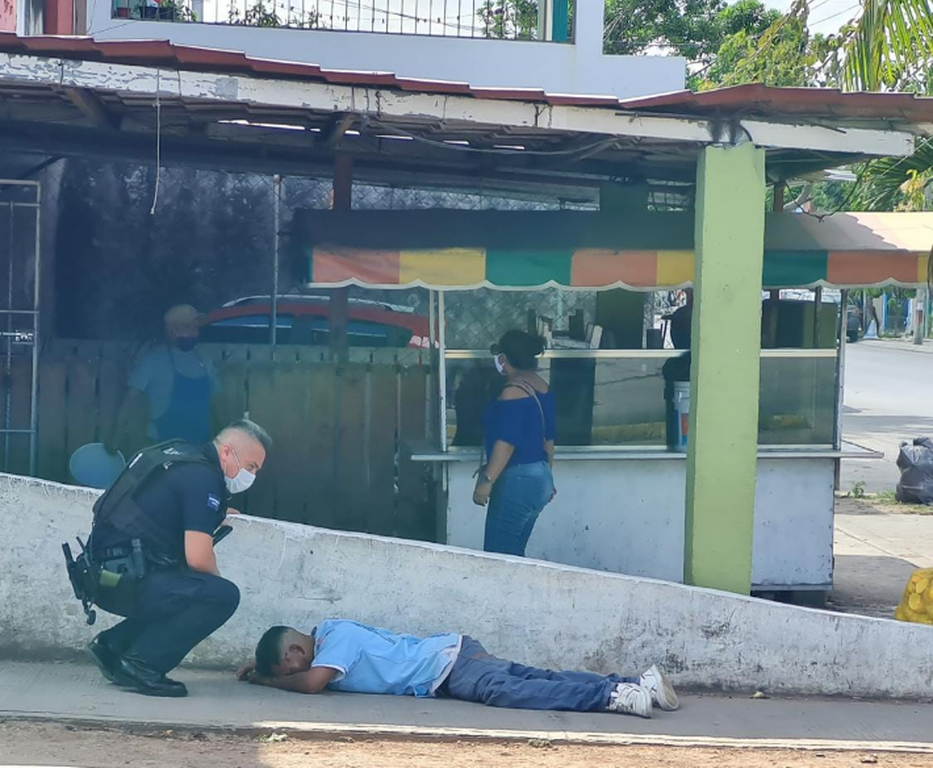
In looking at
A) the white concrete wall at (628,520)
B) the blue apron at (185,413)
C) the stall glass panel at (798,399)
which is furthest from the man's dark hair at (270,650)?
the stall glass panel at (798,399)

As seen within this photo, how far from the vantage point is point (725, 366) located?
23.1 ft

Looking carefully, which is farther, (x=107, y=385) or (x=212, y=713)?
(x=107, y=385)

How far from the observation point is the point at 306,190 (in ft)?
34.7

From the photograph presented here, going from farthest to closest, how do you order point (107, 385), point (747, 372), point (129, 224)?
1. point (129, 224)
2. point (107, 385)
3. point (747, 372)

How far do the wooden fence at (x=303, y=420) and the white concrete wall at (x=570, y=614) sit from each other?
196 centimetres

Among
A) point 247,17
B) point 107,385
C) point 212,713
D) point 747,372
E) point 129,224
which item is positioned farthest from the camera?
point 247,17

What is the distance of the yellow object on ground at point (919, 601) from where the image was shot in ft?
23.8

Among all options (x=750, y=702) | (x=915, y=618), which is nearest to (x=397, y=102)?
(x=750, y=702)

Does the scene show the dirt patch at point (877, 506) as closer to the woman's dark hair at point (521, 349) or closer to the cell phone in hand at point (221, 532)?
the woman's dark hair at point (521, 349)

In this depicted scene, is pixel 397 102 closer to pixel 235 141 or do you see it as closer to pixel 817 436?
pixel 235 141

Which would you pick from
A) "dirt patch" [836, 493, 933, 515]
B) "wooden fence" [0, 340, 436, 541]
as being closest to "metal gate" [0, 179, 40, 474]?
"wooden fence" [0, 340, 436, 541]

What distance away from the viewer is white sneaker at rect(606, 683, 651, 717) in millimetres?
6094

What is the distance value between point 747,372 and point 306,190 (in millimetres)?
4739

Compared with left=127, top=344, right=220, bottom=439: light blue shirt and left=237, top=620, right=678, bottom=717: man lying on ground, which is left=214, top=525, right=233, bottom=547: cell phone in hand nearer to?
left=237, top=620, right=678, bottom=717: man lying on ground
